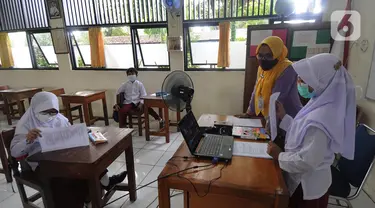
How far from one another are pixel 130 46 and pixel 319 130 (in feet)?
12.6

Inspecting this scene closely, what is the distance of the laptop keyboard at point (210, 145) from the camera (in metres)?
1.15

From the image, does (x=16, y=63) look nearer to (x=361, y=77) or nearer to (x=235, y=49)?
(x=235, y=49)

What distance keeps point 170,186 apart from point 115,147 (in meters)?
0.68

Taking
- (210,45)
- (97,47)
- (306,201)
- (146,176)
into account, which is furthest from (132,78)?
(306,201)

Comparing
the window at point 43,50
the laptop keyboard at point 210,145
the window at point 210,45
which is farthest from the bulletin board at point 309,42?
the window at point 43,50

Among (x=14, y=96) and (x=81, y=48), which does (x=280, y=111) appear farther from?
(x=14, y=96)

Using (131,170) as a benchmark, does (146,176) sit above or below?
below

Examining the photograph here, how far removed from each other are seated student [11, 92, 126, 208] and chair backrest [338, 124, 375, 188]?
2019mm

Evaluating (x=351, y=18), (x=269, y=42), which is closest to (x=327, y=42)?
(x=351, y=18)

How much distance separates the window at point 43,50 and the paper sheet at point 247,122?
4.59 metres

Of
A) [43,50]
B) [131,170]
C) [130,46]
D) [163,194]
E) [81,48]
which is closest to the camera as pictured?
[163,194]

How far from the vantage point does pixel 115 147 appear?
1.47m

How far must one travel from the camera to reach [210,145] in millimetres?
1245

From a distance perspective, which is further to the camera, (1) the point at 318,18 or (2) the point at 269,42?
(1) the point at 318,18
